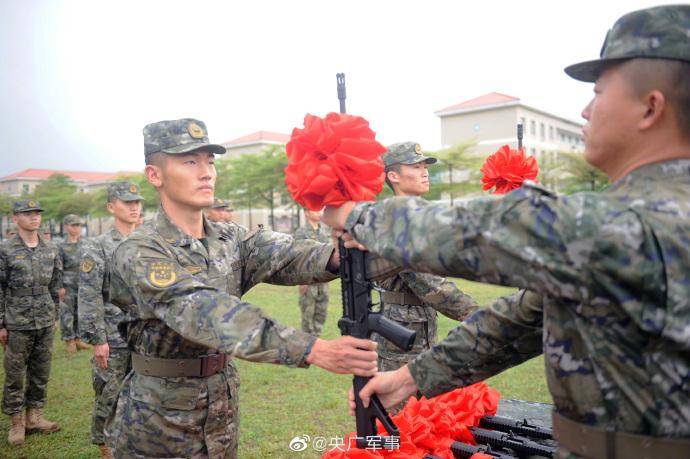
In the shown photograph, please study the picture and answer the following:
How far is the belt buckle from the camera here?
10.0ft

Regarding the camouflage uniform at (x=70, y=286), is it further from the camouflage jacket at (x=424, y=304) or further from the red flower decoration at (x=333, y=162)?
the red flower decoration at (x=333, y=162)

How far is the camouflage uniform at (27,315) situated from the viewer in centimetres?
673

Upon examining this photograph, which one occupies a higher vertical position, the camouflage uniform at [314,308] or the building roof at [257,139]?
the building roof at [257,139]

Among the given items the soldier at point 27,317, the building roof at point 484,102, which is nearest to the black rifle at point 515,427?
the soldier at point 27,317

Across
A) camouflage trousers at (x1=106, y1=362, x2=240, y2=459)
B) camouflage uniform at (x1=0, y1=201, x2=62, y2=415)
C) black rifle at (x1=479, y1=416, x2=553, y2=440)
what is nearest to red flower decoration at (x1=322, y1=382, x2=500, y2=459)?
black rifle at (x1=479, y1=416, x2=553, y2=440)

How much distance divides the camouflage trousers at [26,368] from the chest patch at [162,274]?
5.04 metres

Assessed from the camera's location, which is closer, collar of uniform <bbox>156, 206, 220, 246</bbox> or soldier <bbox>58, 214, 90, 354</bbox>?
collar of uniform <bbox>156, 206, 220, 246</bbox>

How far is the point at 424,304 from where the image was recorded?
4.88m

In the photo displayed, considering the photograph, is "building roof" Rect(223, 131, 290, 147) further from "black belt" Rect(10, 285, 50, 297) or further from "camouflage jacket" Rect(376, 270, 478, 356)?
"camouflage jacket" Rect(376, 270, 478, 356)

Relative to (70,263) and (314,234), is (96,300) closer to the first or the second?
(70,263)

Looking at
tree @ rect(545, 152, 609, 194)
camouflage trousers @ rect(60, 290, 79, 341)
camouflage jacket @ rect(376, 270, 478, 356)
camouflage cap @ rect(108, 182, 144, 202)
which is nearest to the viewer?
camouflage jacket @ rect(376, 270, 478, 356)

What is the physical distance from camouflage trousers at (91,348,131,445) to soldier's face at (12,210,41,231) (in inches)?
119

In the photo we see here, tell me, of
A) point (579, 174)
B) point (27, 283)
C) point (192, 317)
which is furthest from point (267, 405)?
point (579, 174)

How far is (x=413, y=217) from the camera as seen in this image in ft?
5.89
